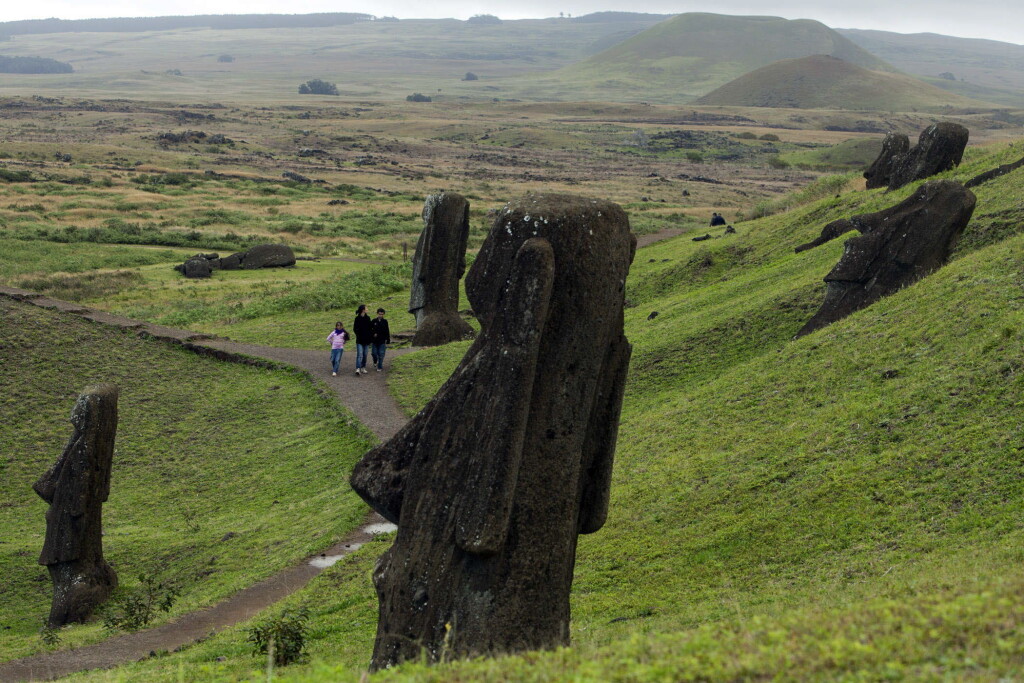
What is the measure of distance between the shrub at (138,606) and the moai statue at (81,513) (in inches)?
13.0

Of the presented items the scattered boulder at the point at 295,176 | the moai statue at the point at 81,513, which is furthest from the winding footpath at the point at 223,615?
the scattered boulder at the point at 295,176

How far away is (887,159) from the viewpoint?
126 ft

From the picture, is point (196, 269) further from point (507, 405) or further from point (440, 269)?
point (507, 405)

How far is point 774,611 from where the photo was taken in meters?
8.23

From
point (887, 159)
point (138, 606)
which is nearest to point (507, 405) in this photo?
point (138, 606)

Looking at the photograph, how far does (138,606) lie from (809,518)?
9.90 metres

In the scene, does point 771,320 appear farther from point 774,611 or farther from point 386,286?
point 386,286

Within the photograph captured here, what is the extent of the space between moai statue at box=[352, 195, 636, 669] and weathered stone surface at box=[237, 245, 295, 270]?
4214 centimetres

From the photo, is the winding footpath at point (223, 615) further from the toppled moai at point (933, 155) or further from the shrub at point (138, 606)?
the toppled moai at point (933, 155)

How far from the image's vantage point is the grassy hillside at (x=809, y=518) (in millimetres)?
6016

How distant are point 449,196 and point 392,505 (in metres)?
22.1

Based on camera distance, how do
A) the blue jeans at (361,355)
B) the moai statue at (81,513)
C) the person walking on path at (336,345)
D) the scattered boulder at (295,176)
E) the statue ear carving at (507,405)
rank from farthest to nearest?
the scattered boulder at (295,176) → the blue jeans at (361,355) → the person walking on path at (336,345) → the moai statue at (81,513) → the statue ear carving at (507,405)

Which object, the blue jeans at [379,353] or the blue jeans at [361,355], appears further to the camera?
the blue jeans at [379,353]

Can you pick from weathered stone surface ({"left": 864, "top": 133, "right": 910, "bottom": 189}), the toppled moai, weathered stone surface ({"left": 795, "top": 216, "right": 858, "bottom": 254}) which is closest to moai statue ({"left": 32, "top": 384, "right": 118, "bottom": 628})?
weathered stone surface ({"left": 795, "top": 216, "right": 858, "bottom": 254})
